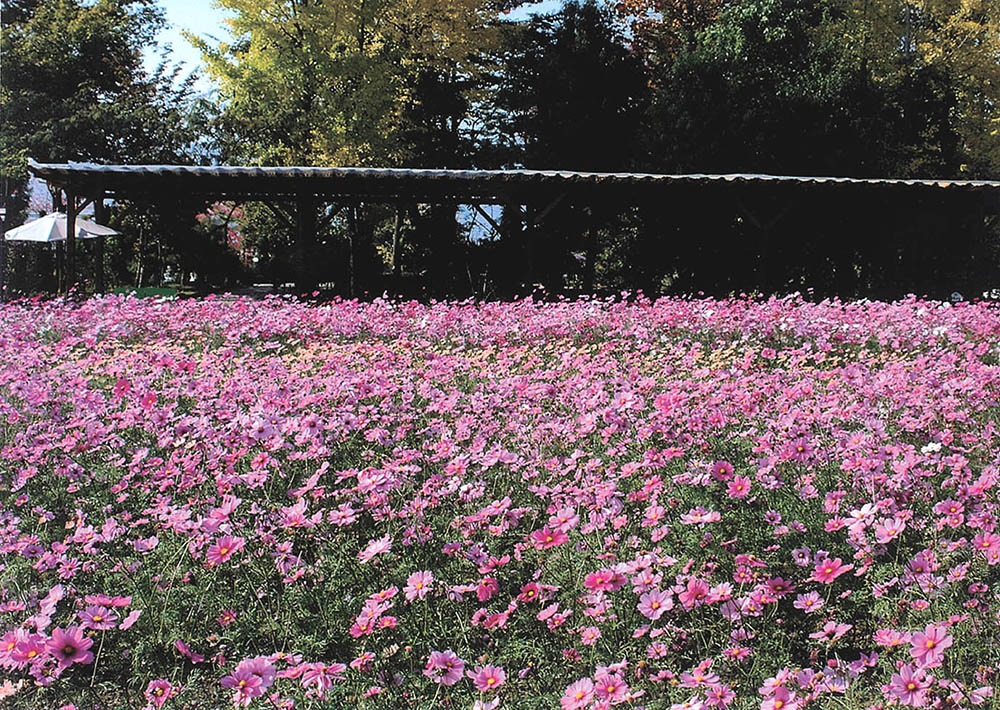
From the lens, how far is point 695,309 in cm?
861

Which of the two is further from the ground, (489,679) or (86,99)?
(86,99)

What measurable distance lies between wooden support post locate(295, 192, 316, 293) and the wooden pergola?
0.05 feet

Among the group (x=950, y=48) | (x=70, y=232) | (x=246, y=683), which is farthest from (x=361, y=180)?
(x=950, y=48)

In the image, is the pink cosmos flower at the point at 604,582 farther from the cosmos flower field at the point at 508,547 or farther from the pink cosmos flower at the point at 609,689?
the pink cosmos flower at the point at 609,689

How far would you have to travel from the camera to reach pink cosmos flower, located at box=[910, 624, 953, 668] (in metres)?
1.88

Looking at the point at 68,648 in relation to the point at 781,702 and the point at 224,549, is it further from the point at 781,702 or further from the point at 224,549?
the point at 781,702

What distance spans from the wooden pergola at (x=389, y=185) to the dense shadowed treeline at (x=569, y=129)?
354mm

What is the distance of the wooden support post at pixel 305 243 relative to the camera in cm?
1487

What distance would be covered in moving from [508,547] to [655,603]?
1.03 meters

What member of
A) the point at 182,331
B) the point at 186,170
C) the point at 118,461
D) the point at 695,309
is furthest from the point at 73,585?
the point at 186,170

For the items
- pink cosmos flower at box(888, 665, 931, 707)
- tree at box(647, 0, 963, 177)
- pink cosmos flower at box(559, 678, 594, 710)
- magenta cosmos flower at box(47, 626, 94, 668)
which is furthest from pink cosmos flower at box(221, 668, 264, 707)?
tree at box(647, 0, 963, 177)

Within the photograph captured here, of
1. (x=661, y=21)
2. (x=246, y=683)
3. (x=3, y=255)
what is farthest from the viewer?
(x=661, y=21)

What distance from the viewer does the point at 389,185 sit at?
1445 centimetres

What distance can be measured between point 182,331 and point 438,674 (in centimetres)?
666
